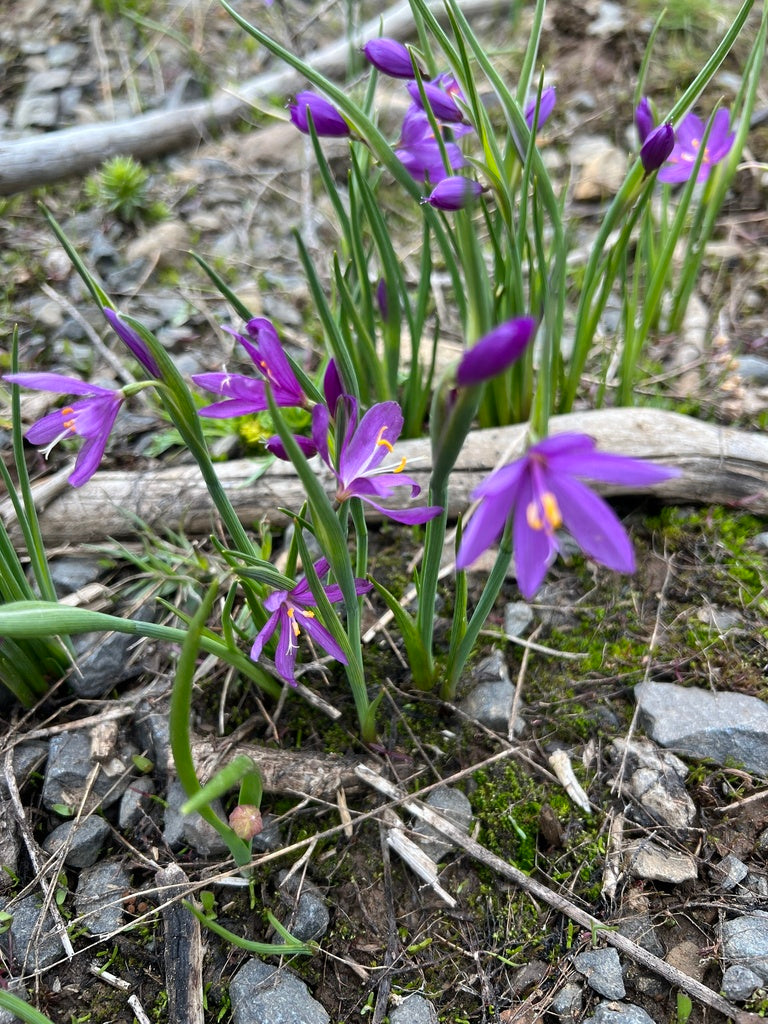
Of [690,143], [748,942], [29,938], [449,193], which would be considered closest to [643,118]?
[449,193]

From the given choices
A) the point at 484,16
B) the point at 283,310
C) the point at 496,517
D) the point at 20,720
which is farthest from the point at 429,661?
the point at 484,16

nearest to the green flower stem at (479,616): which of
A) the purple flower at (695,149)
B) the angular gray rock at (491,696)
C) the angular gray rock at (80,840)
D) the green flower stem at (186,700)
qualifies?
the angular gray rock at (491,696)

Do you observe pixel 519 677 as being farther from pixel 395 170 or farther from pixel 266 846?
pixel 395 170

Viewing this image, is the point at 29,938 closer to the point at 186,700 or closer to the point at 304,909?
the point at 304,909

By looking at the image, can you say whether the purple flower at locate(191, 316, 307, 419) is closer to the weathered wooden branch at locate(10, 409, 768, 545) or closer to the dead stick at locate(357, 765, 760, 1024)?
the weathered wooden branch at locate(10, 409, 768, 545)

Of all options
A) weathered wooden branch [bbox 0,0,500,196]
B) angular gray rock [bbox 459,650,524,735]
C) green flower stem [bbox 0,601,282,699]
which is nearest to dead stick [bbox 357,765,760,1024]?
angular gray rock [bbox 459,650,524,735]

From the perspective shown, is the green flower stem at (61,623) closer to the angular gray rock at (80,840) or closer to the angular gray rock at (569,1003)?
the angular gray rock at (80,840)
